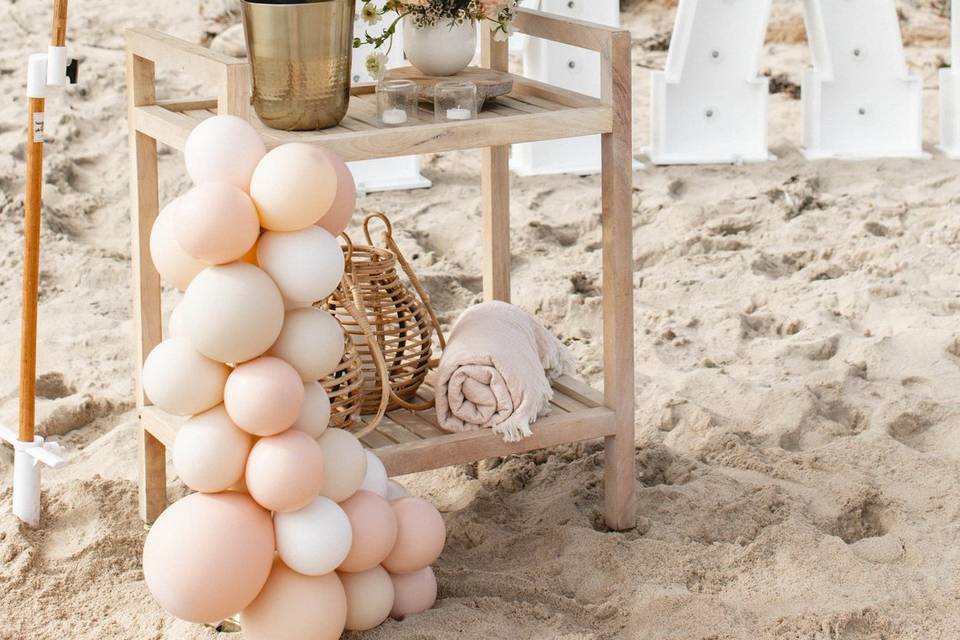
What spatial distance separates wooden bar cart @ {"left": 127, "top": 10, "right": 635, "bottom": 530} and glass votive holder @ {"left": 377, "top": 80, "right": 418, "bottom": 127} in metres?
0.03

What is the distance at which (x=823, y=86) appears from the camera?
480cm

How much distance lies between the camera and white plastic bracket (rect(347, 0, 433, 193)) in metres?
4.54

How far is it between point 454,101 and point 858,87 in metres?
2.92

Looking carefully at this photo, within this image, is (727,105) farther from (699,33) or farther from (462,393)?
(462,393)

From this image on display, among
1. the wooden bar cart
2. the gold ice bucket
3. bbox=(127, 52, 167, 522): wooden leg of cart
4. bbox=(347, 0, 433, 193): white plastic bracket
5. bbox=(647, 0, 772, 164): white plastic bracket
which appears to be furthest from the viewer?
bbox=(647, 0, 772, 164): white plastic bracket

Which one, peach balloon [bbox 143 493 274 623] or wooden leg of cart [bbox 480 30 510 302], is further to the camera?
wooden leg of cart [bbox 480 30 510 302]

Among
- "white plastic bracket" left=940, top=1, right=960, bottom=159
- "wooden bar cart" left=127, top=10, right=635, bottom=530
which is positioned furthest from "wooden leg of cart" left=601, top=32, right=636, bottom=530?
"white plastic bracket" left=940, top=1, right=960, bottom=159

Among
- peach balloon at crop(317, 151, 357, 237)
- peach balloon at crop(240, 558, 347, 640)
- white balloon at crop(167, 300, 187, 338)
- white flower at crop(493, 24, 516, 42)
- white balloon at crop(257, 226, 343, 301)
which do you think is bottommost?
peach balloon at crop(240, 558, 347, 640)

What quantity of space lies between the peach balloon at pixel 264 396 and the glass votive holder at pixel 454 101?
1.84 feet

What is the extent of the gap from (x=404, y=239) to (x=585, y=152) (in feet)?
3.09

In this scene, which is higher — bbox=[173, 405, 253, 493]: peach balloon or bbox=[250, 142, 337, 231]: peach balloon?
bbox=[250, 142, 337, 231]: peach balloon

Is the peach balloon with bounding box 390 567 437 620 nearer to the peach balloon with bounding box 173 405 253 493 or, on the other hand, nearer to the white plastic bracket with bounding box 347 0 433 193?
the peach balloon with bounding box 173 405 253 493

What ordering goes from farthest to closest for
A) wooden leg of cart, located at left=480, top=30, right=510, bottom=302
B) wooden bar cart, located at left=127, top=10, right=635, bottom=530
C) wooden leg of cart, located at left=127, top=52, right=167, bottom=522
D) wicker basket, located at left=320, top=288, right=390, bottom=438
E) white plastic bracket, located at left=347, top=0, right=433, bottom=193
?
white plastic bracket, located at left=347, top=0, right=433, bottom=193
wooden leg of cart, located at left=480, top=30, right=510, bottom=302
wooden leg of cart, located at left=127, top=52, right=167, bottom=522
wicker basket, located at left=320, top=288, right=390, bottom=438
wooden bar cart, located at left=127, top=10, right=635, bottom=530

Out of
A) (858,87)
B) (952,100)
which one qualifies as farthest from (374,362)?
(952,100)
